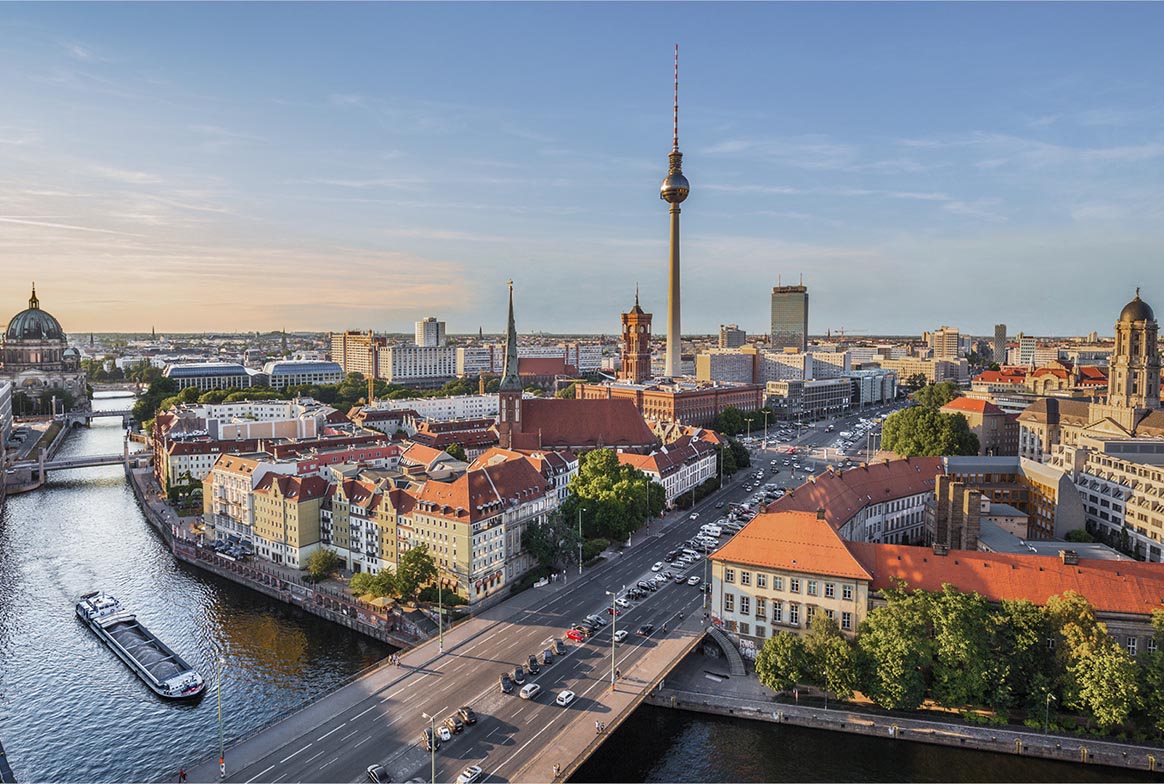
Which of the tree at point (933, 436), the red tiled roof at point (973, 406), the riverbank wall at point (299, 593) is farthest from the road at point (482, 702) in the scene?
the red tiled roof at point (973, 406)

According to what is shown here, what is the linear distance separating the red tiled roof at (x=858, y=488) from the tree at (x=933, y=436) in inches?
756

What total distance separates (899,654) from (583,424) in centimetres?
7170

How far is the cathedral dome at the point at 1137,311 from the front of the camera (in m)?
101

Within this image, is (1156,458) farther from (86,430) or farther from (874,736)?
(86,430)

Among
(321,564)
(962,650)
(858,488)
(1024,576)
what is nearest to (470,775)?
(962,650)

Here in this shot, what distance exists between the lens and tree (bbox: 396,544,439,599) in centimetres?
5769

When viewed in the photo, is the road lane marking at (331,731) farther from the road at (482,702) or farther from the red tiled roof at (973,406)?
the red tiled roof at (973,406)

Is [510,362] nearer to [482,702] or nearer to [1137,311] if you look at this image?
[482,702]

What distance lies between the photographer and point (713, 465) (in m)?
104

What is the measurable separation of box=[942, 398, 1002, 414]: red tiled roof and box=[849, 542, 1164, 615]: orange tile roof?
76980mm

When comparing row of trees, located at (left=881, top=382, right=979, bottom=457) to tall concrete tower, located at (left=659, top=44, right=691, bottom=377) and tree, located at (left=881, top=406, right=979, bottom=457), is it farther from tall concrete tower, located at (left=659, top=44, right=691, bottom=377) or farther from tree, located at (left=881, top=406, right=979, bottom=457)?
tall concrete tower, located at (left=659, top=44, right=691, bottom=377)

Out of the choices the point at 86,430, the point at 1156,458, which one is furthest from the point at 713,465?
the point at 86,430

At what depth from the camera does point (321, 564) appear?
66.3 meters

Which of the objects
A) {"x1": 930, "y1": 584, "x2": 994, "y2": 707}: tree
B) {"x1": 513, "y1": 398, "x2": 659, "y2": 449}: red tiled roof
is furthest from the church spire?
{"x1": 930, "y1": 584, "x2": 994, "y2": 707}: tree
